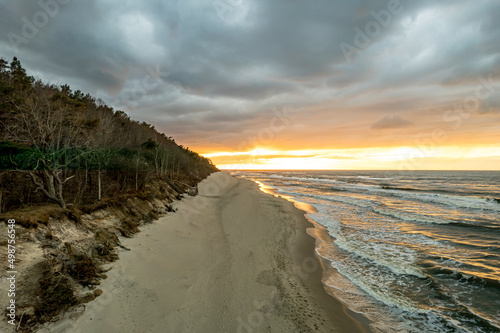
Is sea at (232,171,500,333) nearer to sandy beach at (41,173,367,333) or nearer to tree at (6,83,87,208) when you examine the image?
sandy beach at (41,173,367,333)

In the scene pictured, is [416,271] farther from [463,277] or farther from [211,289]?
[211,289]

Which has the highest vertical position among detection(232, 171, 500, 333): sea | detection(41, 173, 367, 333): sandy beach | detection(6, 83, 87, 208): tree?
detection(6, 83, 87, 208): tree

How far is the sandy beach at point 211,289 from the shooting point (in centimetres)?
565

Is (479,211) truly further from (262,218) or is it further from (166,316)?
(166,316)

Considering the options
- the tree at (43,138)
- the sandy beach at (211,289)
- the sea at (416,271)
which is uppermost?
the tree at (43,138)

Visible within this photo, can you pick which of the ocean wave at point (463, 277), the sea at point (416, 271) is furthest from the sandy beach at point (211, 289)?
the ocean wave at point (463, 277)

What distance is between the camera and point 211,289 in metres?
7.27

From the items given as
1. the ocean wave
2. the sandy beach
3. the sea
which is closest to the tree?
the sandy beach

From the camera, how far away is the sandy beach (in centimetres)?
565

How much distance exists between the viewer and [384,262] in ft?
34.3

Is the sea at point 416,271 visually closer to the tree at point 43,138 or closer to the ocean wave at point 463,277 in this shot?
the ocean wave at point 463,277

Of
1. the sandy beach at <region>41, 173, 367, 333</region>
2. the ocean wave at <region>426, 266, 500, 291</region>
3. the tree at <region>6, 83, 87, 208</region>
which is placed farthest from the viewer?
the ocean wave at <region>426, 266, 500, 291</region>

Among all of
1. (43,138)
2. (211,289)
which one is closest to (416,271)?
(211,289)

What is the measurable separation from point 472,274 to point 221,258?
10998 mm
